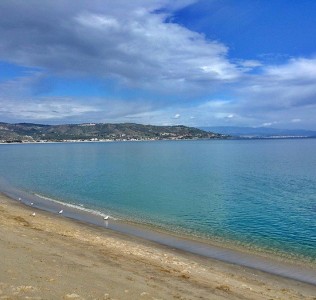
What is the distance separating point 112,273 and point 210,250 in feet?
35.7

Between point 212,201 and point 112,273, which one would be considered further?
point 212,201

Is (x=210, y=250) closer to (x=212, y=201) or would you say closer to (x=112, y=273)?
(x=112, y=273)

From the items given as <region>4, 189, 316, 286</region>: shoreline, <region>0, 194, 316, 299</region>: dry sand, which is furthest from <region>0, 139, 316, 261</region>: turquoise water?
<region>0, 194, 316, 299</region>: dry sand

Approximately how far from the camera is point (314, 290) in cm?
1827

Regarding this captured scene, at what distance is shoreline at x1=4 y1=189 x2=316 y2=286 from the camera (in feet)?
70.3

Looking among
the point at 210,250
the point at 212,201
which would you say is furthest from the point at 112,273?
the point at 212,201

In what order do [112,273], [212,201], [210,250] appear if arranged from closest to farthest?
[112,273] → [210,250] → [212,201]

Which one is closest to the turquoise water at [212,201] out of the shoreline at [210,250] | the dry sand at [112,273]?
the shoreline at [210,250]

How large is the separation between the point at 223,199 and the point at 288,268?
76.5ft

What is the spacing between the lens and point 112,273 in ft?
51.7

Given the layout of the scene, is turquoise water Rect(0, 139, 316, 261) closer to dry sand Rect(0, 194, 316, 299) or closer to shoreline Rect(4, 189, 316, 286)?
shoreline Rect(4, 189, 316, 286)

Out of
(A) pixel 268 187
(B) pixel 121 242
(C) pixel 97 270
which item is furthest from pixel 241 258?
(A) pixel 268 187

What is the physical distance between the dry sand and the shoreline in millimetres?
1100

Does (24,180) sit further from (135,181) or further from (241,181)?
(241,181)
